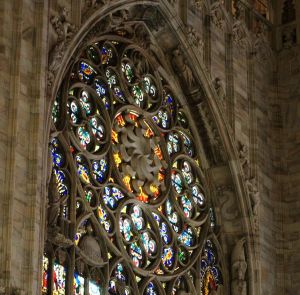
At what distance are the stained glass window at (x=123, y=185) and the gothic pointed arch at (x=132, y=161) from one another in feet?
0.05

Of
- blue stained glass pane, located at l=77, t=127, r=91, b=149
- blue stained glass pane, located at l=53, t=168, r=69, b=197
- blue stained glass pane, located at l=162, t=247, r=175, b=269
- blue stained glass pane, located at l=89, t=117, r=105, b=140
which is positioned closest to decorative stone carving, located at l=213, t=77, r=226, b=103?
blue stained glass pane, located at l=89, t=117, r=105, b=140

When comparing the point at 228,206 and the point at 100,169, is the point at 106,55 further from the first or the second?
the point at 228,206

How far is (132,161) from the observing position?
65.1ft

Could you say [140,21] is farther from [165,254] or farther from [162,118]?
[165,254]

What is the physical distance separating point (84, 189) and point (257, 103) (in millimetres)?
4543

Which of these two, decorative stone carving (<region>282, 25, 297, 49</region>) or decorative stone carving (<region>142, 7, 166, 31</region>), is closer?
decorative stone carving (<region>142, 7, 166, 31</region>)

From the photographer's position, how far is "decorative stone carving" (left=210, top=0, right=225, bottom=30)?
21.8 meters

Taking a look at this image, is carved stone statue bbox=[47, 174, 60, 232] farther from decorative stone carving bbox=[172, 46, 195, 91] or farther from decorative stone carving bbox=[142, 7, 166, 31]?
decorative stone carving bbox=[172, 46, 195, 91]

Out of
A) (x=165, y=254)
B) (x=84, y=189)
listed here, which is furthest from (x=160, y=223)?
(x=84, y=189)

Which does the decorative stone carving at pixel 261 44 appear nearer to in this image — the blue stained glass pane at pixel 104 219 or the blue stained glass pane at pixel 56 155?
the blue stained glass pane at pixel 104 219

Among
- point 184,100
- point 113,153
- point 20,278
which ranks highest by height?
→ point 184,100

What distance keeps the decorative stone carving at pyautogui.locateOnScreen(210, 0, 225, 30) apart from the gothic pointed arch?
3.60 feet

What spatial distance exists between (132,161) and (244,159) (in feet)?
7.24

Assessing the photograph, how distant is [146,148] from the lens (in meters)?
20.1
